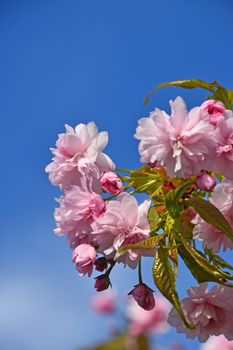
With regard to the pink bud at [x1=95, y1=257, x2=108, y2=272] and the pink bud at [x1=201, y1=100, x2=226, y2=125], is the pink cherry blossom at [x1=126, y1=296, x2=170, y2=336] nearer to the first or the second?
the pink bud at [x1=95, y1=257, x2=108, y2=272]

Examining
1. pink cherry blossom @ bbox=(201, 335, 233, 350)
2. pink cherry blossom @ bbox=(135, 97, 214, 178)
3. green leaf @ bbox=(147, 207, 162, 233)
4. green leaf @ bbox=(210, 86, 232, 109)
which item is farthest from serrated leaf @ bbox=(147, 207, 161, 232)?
pink cherry blossom @ bbox=(201, 335, 233, 350)

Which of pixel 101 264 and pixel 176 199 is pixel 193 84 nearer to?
pixel 176 199

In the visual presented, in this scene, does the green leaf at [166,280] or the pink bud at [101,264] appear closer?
the green leaf at [166,280]

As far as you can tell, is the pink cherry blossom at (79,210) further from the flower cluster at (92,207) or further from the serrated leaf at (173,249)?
the serrated leaf at (173,249)

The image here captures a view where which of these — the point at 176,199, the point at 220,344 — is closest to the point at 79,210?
the point at 176,199

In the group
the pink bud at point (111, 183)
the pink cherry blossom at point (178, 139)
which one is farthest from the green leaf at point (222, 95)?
the pink bud at point (111, 183)
